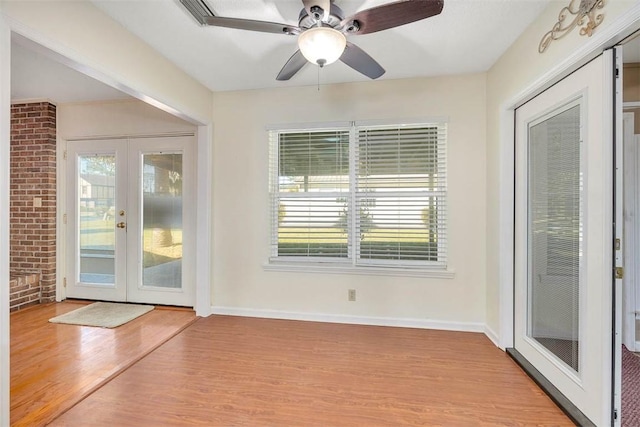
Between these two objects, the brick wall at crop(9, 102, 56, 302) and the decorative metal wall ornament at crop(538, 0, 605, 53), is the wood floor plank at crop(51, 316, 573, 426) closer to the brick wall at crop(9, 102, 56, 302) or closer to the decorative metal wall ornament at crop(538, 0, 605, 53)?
the decorative metal wall ornament at crop(538, 0, 605, 53)

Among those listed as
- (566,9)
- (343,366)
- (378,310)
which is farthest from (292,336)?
(566,9)

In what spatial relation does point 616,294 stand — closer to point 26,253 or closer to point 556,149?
point 556,149

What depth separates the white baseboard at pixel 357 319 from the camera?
9.93 ft

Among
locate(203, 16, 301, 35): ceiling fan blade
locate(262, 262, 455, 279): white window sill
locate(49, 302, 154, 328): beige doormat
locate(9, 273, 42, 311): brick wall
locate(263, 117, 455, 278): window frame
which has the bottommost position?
locate(49, 302, 154, 328): beige doormat

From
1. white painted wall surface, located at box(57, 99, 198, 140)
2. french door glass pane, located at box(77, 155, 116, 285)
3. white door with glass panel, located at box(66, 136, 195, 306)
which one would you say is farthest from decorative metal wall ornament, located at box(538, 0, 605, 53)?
french door glass pane, located at box(77, 155, 116, 285)

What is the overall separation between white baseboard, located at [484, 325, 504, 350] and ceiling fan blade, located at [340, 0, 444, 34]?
2664mm

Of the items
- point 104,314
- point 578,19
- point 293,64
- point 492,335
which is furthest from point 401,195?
point 104,314

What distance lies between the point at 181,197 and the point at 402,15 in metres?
3.07

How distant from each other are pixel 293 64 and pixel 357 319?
2.53 meters

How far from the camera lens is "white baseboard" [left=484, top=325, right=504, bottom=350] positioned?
2.68 meters

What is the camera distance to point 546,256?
214 centimetres

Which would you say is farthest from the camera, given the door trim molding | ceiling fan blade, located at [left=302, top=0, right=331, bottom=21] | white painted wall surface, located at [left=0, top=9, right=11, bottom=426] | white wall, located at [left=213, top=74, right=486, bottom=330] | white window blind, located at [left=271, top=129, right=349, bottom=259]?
white window blind, located at [left=271, top=129, right=349, bottom=259]

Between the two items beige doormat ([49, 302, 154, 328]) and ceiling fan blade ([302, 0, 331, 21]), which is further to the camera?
beige doormat ([49, 302, 154, 328])

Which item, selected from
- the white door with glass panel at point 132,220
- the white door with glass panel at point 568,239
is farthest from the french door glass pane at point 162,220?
the white door with glass panel at point 568,239
